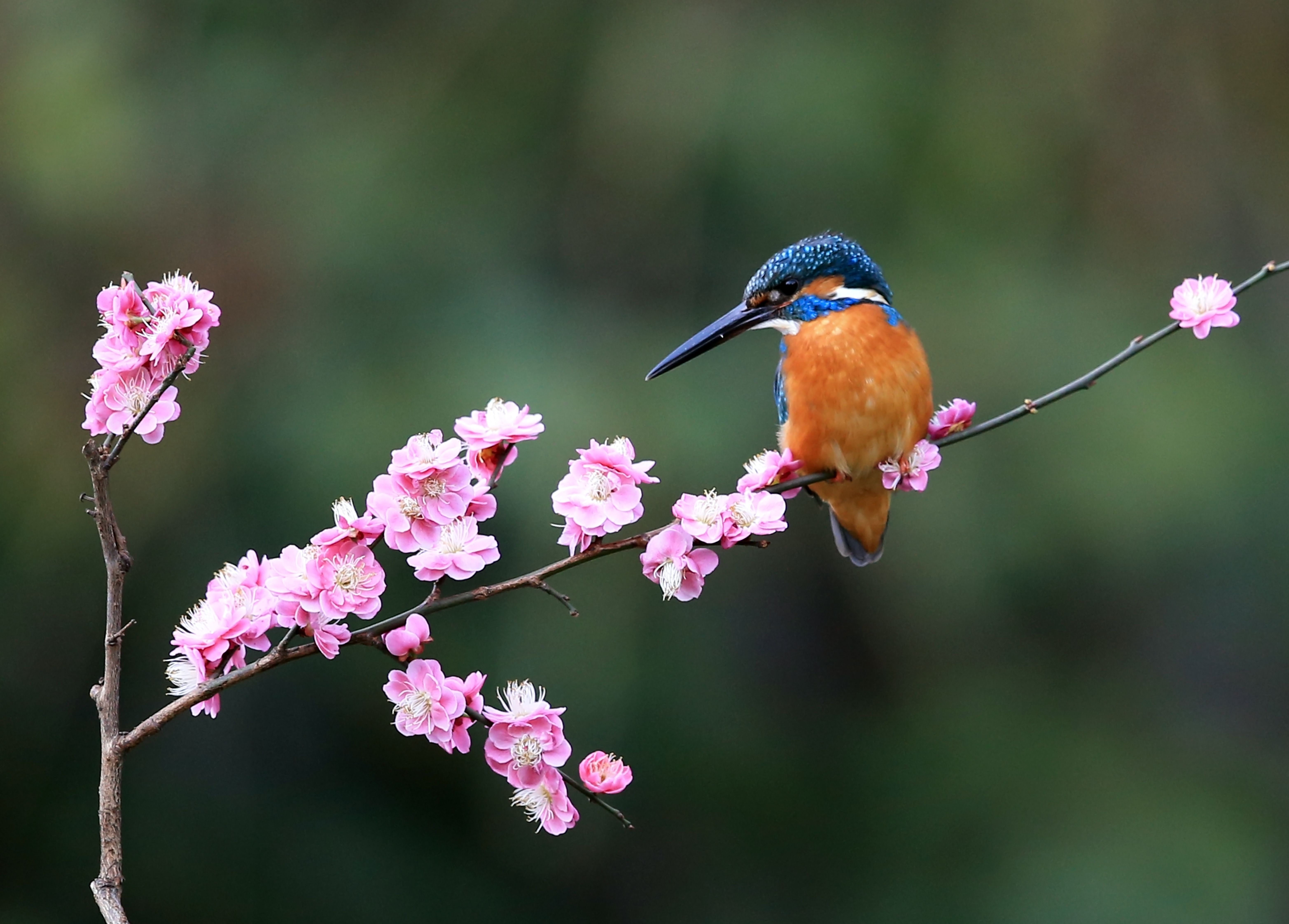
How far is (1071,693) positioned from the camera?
4.29 m

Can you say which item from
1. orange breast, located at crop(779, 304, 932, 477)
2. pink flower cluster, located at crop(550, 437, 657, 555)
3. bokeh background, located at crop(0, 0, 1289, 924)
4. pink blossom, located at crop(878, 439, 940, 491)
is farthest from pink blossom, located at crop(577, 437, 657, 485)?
bokeh background, located at crop(0, 0, 1289, 924)

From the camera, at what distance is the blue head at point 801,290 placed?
1567mm

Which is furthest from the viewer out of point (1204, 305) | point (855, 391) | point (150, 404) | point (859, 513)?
point (859, 513)

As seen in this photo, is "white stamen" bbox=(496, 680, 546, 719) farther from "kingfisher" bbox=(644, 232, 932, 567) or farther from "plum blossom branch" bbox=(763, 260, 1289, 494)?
"kingfisher" bbox=(644, 232, 932, 567)

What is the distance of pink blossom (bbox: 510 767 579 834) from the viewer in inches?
37.4

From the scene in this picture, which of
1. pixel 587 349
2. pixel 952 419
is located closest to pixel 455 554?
pixel 952 419

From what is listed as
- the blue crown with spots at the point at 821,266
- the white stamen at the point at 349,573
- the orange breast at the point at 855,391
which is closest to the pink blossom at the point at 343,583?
the white stamen at the point at 349,573

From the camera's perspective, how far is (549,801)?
0.96 metres

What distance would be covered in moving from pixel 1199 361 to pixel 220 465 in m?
2.69

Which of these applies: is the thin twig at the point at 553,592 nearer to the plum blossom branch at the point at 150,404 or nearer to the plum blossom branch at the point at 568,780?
the plum blossom branch at the point at 568,780

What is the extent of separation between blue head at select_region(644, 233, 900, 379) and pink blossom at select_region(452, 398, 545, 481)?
0.59 metres

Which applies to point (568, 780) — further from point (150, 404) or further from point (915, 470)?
point (915, 470)

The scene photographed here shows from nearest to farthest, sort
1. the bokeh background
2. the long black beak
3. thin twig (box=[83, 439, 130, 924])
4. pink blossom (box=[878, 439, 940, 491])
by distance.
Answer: thin twig (box=[83, 439, 130, 924])
pink blossom (box=[878, 439, 940, 491])
the long black beak
the bokeh background

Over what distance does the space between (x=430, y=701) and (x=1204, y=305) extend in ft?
2.47
